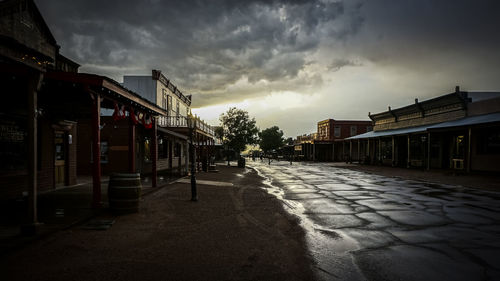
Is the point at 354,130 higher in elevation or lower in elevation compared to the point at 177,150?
higher

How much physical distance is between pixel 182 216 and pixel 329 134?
46.1 m

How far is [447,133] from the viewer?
23.9 meters

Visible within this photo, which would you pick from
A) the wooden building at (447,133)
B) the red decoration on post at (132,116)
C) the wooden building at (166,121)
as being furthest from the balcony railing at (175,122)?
the wooden building at (447,133)

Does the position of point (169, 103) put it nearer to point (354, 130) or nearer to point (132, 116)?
point (132, 116)

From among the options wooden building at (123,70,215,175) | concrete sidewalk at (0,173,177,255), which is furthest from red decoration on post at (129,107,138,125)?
wooden building at (123,70,215,175)

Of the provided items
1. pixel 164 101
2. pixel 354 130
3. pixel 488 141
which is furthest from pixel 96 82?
pixel 354 130

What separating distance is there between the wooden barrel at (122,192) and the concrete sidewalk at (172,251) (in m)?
0.25

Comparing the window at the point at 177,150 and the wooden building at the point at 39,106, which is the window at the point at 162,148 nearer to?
the window at the point at 177,150

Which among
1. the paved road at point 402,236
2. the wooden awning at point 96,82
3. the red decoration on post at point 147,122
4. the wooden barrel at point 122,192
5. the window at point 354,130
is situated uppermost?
the window at point 354,130

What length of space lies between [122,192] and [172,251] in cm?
309

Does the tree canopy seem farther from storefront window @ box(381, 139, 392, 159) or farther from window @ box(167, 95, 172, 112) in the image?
storefront window @ box(381, 139, 392, 159)

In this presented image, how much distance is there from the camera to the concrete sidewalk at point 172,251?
3783 mm

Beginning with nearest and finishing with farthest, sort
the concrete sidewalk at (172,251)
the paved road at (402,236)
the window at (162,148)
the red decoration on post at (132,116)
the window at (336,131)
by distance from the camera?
1. the concrete sidewalk at (172,251)
2. the paved road at (402,236)
3. the red decoration on post at (132,116)
4. the window at (162,148)
5. the window at (336,131)

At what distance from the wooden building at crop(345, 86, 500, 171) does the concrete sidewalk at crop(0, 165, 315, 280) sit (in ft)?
60.5
